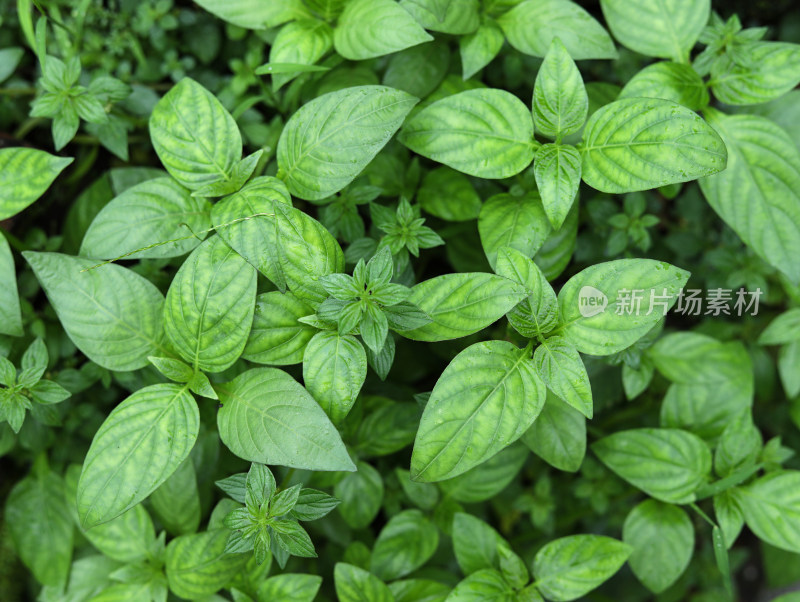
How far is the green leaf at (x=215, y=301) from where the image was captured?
1024 millimetres

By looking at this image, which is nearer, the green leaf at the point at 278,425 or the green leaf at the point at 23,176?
the green leaf at the point at 278,425

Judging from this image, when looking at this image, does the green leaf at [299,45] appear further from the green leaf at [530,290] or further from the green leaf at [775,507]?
the green leaf at [775,507]

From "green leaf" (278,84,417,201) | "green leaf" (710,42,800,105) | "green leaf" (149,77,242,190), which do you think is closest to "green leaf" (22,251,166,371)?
"green leaf" (149,77,242,190)

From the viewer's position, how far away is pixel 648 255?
1558 mm

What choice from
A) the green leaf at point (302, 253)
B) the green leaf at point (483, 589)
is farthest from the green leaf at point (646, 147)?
the green leaf at point (483, 589)

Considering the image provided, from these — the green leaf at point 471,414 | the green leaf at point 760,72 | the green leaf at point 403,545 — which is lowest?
the green leaf at point 403,545

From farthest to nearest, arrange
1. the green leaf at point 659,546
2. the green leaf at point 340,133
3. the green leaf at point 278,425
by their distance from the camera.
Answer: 1. the green leaf at point 659,546
2. the green leaf at point 340,133
3. the green leaf at point 278,425

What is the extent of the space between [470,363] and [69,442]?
3.16ft

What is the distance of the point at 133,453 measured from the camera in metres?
1.00

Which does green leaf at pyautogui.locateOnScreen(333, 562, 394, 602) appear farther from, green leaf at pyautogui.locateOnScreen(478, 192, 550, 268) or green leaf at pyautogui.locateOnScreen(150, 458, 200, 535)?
green leaf at pyautogui.locateOnScreen(478, 192, 550, 268)

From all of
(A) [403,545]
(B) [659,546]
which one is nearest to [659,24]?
(B) [659,546]

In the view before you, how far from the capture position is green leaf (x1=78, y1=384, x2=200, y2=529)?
38.9 inches

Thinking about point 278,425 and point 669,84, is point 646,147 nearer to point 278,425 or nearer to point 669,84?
point 669,84

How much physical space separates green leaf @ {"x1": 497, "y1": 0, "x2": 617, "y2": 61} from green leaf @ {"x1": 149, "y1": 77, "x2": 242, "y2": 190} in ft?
1.94
